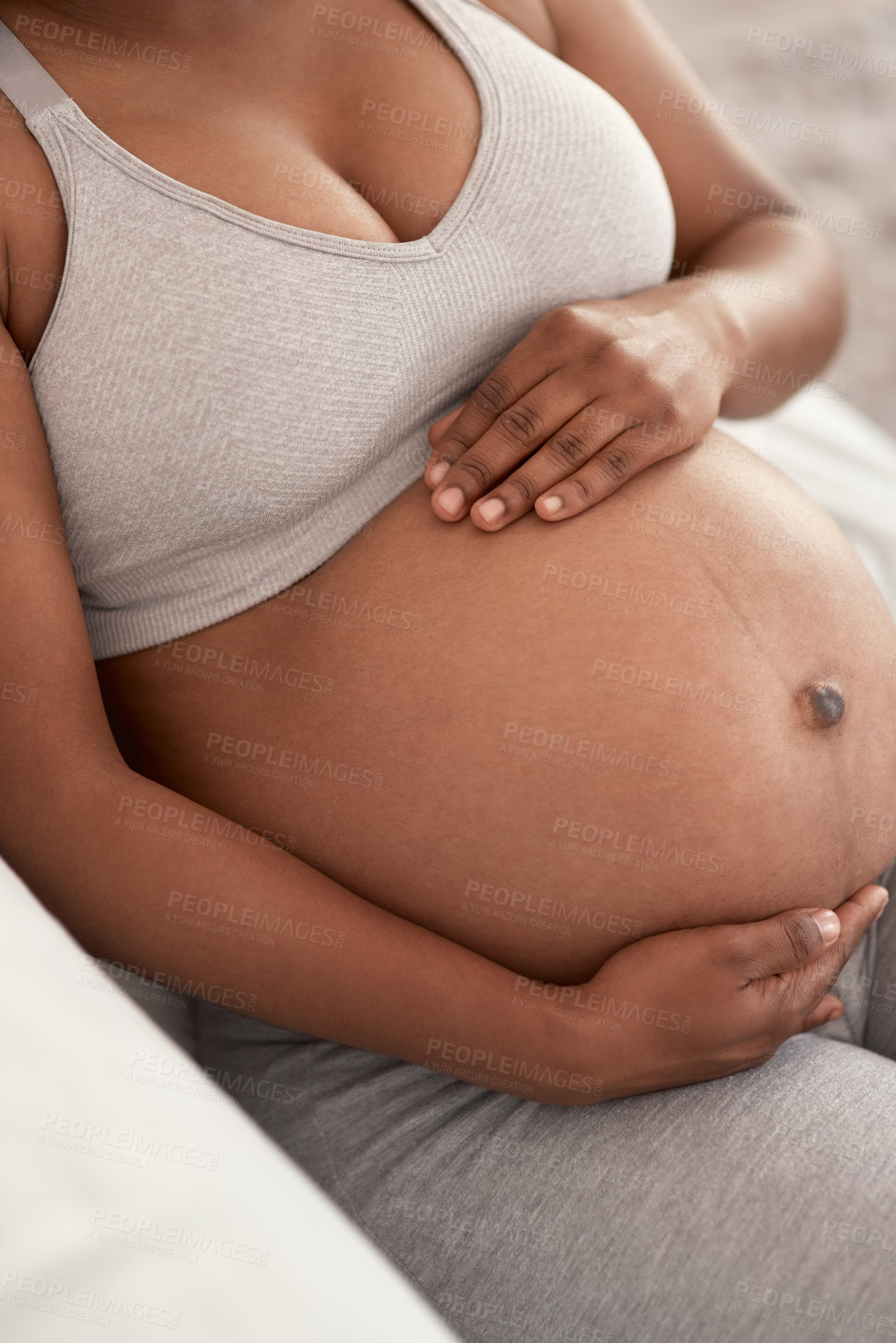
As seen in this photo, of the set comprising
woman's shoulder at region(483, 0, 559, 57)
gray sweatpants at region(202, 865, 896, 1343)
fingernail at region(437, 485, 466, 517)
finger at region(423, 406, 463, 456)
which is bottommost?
gray sweatpants at region(202, 865, 896, 1343)

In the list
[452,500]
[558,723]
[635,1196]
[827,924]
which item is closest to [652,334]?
[452,500]

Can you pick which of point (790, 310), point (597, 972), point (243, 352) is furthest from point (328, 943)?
point (790, 310)

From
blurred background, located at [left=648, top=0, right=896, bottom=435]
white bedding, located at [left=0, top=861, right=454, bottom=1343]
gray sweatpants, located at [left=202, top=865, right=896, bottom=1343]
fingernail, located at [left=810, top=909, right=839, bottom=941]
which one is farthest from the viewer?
blurred background, located at [left=648, top=0, right=896, bottom=435]

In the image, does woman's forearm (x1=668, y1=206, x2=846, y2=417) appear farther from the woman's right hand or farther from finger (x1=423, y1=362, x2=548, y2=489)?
the woman's right hand

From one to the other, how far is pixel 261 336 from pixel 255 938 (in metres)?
0.40

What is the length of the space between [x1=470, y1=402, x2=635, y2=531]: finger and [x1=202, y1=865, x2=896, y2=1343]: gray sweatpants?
41 centimetres

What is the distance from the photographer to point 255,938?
1.96ft

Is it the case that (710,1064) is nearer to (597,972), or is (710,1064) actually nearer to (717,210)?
(597,972)

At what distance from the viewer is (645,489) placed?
0.71 metres

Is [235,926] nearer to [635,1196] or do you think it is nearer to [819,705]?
[635,1196]

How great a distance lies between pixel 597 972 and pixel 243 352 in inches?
19.2

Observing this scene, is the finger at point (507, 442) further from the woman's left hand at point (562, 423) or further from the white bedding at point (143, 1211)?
the white bedding at point (143, 1211)

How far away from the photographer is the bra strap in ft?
2.01

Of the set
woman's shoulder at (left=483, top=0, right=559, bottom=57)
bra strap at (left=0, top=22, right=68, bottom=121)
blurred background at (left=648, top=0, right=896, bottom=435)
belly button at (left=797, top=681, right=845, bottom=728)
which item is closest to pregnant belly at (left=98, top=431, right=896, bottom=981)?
belly button at (left=797, top=681, right=845, bottom=728)
